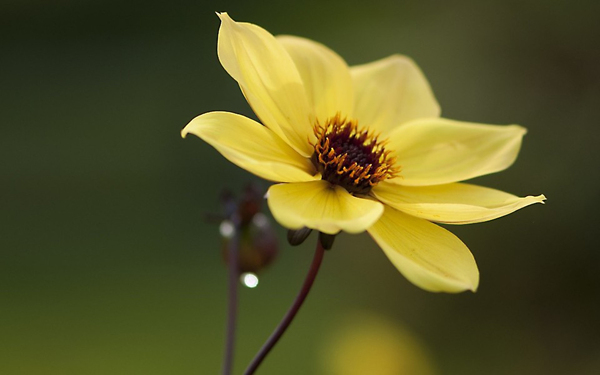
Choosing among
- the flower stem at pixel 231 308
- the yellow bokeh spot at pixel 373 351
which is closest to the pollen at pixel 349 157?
the flower stem at pixel 231 308

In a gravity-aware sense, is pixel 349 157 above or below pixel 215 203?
above

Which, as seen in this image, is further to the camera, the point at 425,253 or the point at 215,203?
the point at 215,203

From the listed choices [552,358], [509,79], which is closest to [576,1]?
[509,79]

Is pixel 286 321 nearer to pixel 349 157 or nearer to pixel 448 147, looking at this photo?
pixel 349 157

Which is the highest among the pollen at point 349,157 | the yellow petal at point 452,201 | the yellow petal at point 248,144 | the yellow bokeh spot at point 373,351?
the yellow petal at point 248,144

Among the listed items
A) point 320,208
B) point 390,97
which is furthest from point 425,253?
point 390,97

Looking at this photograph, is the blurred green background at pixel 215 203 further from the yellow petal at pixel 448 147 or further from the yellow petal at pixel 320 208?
the yellow petal at pixel 320 208
